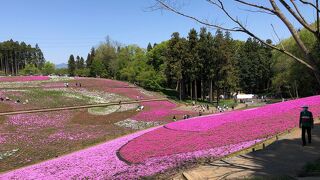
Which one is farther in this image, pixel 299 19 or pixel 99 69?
pixel 99 69

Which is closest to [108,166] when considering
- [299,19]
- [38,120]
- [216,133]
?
[216,133]

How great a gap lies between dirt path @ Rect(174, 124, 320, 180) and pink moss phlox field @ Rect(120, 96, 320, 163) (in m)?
5.48

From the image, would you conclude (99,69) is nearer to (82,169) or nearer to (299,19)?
(82,169)

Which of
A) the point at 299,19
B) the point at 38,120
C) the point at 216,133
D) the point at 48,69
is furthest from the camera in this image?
the point at 48,69

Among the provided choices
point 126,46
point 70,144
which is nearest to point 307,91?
point 70,144

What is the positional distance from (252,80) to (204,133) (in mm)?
102148

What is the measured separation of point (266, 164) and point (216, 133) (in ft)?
39.9

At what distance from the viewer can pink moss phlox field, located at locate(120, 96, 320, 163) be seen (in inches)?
896

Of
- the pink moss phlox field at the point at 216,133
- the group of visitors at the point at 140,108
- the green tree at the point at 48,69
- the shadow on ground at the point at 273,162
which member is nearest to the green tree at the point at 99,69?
the green tree at the point at 48,69

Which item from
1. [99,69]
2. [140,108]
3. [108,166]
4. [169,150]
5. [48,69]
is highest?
[48,69]

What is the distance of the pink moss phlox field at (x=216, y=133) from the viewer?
74.7ft

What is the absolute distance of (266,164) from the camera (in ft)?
45.6

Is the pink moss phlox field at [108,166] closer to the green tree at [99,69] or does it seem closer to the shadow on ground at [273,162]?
the shadow on ground at [273,162]

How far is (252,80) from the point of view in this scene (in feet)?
412
